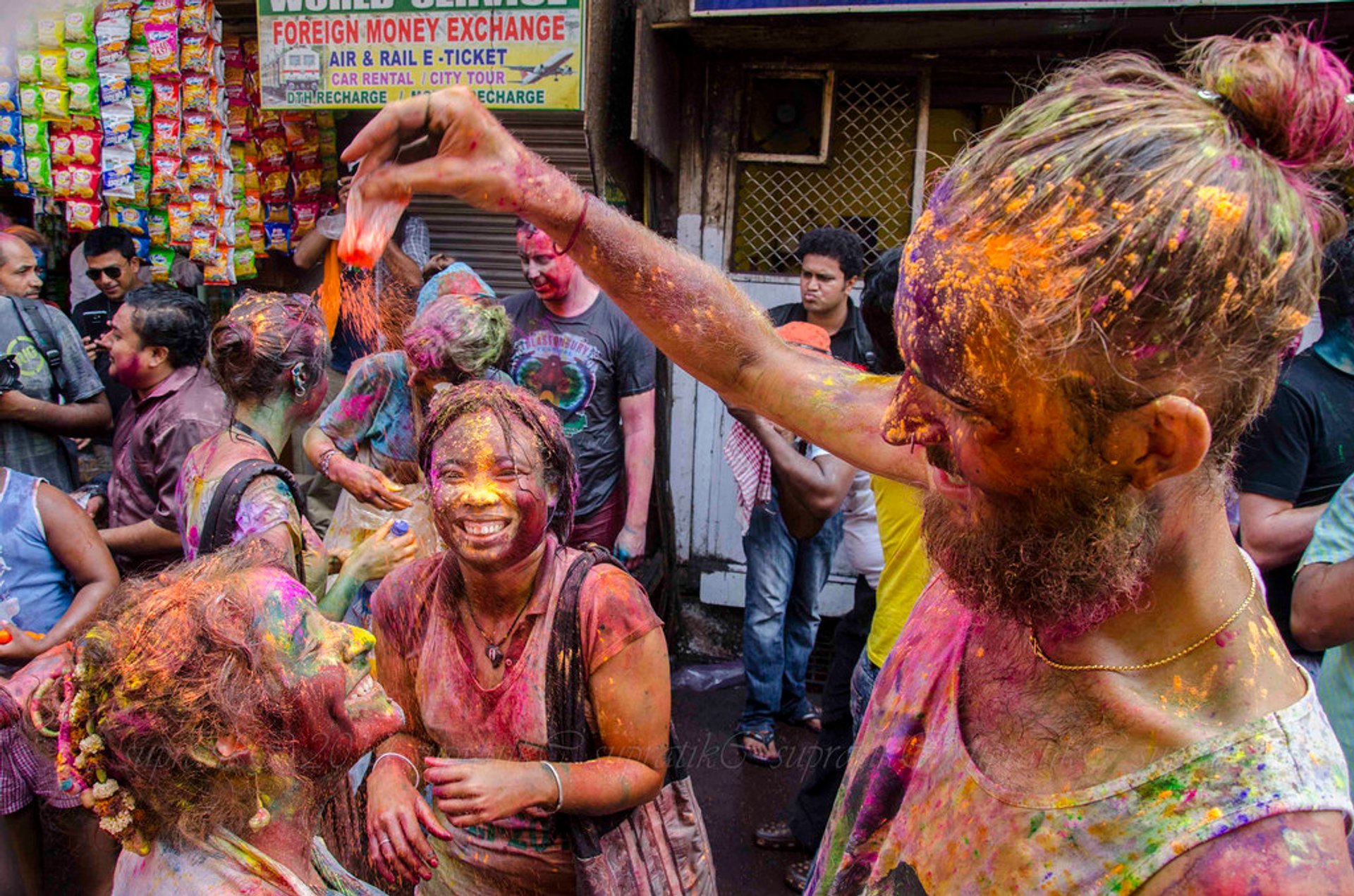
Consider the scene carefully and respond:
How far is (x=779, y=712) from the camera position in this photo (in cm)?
539

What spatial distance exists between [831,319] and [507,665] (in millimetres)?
3209

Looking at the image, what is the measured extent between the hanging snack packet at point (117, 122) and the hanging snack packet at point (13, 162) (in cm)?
51

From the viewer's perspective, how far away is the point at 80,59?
5363 millimetres

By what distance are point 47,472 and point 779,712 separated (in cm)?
406

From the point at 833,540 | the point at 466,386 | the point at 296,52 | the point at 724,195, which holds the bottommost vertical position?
the point at 833,540

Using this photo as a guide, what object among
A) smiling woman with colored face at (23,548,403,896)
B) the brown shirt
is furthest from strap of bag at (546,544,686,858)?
the brown shirt

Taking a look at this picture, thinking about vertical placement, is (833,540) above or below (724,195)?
below

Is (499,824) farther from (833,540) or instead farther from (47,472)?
(47,472)

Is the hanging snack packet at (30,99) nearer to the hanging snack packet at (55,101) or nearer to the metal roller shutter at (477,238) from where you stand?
the hanging snack packet at (55,101)

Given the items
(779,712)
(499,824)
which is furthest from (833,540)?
(499,824)

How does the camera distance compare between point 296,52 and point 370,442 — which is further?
point 296,52

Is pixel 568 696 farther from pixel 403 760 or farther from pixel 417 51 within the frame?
pixel 417 51

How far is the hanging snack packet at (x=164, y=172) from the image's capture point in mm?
5602

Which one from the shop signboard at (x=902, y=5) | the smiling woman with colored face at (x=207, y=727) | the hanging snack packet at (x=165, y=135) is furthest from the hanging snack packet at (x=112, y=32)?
the smiling woman with colored face at (x=207, y=727)
